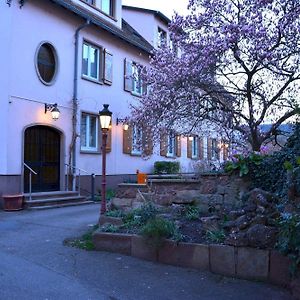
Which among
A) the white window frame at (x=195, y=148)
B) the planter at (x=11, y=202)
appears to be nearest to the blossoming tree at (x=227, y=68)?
the planter at (x=11, y=202)

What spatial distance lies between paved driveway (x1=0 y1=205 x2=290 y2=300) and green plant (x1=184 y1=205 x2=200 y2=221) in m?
1.32

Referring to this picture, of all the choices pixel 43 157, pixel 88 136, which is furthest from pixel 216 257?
pixel 88 136

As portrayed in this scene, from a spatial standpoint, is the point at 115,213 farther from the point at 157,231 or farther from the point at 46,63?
the point at 46,63

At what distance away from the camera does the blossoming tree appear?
11797mm

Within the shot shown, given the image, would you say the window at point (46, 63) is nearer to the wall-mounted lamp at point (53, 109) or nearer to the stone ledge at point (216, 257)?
the wall-mounted lamp at point (53, 109)

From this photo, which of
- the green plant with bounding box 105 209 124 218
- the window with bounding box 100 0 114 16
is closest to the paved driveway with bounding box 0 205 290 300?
the green plant with bounding box 105 209 124 218

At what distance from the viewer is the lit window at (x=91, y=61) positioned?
1792cm

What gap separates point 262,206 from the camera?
22.5 ft

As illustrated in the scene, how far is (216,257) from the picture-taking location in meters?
6.55

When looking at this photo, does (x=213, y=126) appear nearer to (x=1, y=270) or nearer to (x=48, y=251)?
(x=48, y=251)

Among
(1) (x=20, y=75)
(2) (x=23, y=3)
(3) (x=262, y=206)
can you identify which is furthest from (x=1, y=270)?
(2) (x=23, y=3)

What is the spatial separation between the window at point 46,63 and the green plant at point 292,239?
11.5 metres

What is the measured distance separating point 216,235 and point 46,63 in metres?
11.0

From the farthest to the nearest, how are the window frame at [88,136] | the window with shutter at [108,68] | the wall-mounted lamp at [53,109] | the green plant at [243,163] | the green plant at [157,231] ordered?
the window with shutter at [108,68] → the window frame at [88,136] → the wall-mounted lamp at [53,109] → the green plant at [243,163] → the green plant at [157,231]
